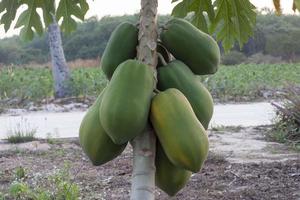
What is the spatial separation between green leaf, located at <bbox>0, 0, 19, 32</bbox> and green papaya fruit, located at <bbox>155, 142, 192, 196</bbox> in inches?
50.6

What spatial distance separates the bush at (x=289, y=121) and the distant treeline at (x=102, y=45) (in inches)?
882

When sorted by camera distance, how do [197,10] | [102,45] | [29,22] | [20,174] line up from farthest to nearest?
[102,45] → [20,174] → [29,22] → [197,10]

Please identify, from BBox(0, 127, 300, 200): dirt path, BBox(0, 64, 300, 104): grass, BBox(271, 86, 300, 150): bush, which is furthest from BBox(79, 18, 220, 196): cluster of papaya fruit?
BBox(0, 64, 300, 104): grass

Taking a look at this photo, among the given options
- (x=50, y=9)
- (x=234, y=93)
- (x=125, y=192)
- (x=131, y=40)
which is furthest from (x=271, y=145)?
(x=234, y=93)

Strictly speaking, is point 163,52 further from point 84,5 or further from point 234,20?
point 84,5

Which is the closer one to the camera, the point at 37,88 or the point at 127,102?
the point at 127,102

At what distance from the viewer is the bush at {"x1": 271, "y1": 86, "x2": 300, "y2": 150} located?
7.23 m

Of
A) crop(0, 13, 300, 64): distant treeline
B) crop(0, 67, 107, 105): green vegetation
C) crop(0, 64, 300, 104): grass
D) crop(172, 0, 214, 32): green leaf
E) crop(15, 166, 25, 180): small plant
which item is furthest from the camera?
crop(0, 13, 300, 64): distant treeline

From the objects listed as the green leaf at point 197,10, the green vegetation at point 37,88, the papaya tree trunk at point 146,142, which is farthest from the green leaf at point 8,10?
the green vegetation at point 37,88

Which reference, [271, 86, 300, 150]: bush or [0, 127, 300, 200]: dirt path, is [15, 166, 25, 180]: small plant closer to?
[0, 127, 300, 200]: dirt path

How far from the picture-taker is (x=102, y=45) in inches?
1217

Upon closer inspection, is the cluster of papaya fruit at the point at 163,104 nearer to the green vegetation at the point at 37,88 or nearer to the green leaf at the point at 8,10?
the green leaf at the point at 8,10

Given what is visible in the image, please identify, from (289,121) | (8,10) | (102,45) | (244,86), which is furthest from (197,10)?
(102,45)

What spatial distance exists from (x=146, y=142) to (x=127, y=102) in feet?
0.29
